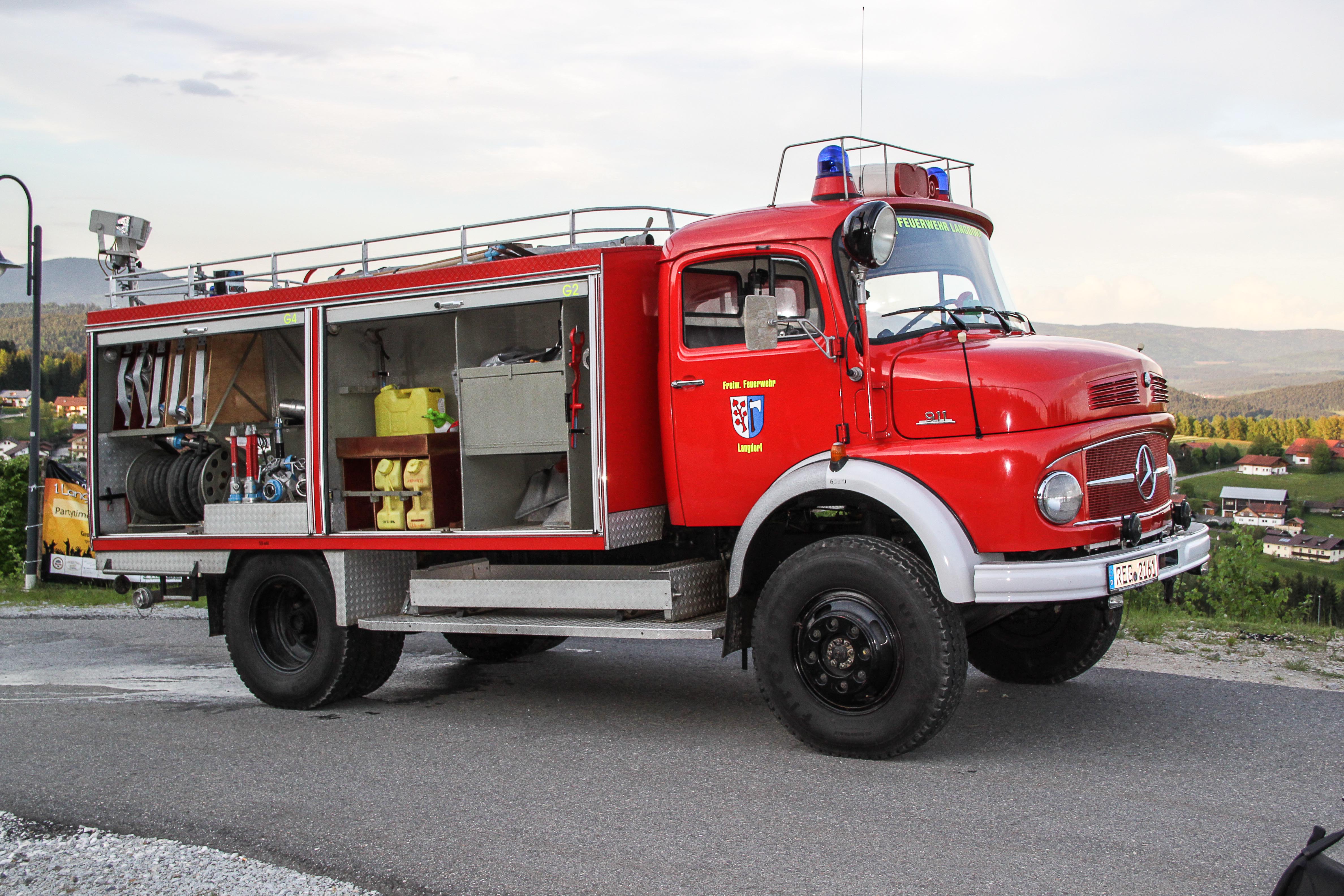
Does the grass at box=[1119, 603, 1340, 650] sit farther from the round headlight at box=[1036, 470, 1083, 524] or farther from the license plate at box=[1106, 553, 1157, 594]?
the round headlight at box=[1036, 470, 1083, 524]

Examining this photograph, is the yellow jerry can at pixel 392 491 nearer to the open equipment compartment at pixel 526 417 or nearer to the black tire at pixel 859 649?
the open equipment compartment at pixel 526 417

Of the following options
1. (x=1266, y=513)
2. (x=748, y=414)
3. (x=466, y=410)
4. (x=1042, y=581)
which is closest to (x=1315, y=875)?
(x=1042, y=581)

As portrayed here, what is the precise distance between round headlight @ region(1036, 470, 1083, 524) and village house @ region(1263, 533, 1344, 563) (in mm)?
57674

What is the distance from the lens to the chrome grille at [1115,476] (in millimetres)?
5309

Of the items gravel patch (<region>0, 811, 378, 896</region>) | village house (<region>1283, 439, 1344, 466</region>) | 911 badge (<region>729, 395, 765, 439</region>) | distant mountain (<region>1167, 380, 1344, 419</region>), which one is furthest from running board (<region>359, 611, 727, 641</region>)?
distant mountain (<region>1167, 380, 1344, 419</region>)

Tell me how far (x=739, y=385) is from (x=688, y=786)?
2.17 m

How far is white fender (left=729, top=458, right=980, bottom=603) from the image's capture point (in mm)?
5215

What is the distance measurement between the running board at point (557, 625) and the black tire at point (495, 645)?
4.18 feet

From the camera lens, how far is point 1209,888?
12.4ft

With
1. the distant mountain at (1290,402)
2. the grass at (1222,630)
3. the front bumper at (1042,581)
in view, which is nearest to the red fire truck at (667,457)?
the front bumper at (1042,581)

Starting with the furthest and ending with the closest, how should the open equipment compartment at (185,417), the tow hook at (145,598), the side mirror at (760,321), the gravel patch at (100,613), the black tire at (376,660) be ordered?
the gravel patch at (100,613) < the open equipment compartment at (185,417) < the tow hook at (145,598) < the black tire at (376,660) < the side mirror at (760,321)

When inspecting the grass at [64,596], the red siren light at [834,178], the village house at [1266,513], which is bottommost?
the village house at [1266,513]

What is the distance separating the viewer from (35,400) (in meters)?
17.2

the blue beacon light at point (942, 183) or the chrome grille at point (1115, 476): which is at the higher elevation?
the blue beacon light at point (942, 183)
